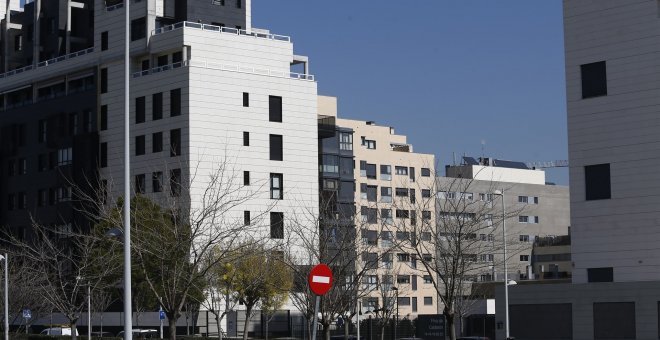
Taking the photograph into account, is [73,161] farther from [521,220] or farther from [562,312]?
[521,220]

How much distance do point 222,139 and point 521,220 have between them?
66889mm

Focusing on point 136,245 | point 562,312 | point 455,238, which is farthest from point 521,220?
point 136,245

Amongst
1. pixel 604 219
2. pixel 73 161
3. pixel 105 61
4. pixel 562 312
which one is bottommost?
pixel 562 312

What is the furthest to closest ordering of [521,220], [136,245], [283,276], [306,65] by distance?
[521,220]
[306,65]
[283,276]
[136,245]

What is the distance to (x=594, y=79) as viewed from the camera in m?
65.7

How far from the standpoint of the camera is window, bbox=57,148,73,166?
338 feet

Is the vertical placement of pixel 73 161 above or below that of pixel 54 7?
below

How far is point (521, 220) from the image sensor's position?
153 meters

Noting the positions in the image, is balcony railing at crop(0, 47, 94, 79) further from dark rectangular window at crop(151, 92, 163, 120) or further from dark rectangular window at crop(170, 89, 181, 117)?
dark rectangular window at crop(170, 89, 181, 117)

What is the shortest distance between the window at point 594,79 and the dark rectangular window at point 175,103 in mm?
37379

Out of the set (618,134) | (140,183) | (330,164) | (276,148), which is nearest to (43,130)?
(140,183)

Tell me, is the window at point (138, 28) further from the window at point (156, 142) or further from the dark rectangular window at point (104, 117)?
the window at point (156, 142)

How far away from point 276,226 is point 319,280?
67993 millimetres

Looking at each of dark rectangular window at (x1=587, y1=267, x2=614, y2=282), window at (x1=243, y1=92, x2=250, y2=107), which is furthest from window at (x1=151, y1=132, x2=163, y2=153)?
dark rectangular window at (x1=587, y1=267, x2=614, y2=282)
